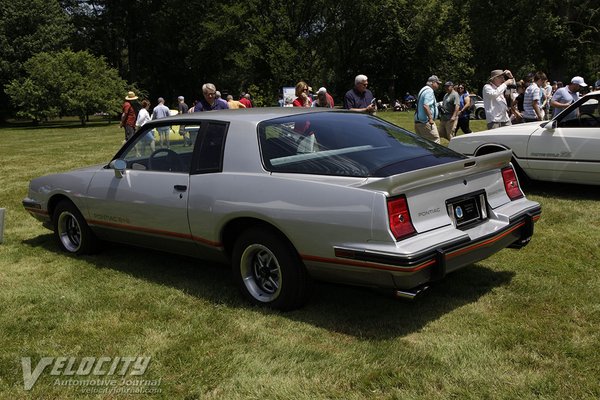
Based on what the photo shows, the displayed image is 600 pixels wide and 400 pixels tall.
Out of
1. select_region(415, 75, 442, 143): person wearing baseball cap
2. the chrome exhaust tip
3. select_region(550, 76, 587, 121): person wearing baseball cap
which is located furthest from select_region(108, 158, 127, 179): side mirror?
select_region(550, 76, 587, 121): person wearing baseball cap

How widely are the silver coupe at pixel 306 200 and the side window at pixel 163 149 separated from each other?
13mm

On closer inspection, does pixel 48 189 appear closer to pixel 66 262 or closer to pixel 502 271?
pixel 66 262

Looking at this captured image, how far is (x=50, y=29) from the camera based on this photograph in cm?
3997

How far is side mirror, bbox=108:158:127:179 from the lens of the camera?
514 cm

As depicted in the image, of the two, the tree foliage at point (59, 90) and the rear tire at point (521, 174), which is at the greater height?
the tree foliage at point (59, 90)

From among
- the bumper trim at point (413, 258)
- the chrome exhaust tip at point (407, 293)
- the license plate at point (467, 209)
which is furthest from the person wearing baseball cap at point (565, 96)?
the chrome exhaust tip at point (407, 293)

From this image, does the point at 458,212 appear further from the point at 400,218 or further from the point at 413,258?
the point at 413,258

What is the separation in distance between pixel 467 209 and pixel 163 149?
104 inches

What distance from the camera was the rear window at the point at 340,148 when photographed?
3975mm

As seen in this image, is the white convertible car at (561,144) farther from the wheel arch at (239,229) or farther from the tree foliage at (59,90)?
the tree foliage at (59,90)

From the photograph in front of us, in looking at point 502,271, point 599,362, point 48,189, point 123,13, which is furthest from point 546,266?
point 123,13

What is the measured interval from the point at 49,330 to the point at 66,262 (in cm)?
177

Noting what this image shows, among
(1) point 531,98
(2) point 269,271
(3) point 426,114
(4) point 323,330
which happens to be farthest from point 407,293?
(1) point 531,98

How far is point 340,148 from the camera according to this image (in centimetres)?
428
